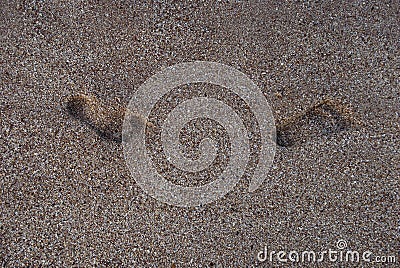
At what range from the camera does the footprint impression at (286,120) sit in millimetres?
2467

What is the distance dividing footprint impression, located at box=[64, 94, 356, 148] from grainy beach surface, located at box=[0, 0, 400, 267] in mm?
12

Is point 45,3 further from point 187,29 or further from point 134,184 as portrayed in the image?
point 134,184

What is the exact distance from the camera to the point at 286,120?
8.23 ft

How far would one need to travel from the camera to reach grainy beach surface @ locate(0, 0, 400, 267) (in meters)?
2.44

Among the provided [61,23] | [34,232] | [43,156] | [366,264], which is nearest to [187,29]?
[61,23]

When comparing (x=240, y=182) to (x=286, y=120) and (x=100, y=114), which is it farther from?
(x=100, y=114)

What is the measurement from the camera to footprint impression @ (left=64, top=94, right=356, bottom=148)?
2.47 m

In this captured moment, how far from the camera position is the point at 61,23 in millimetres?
2541

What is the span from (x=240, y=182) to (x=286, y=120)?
0.45 m

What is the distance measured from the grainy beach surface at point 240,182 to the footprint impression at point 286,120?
12 mm

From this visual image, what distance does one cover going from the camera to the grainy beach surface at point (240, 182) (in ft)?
8.02

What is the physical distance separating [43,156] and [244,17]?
141 cm

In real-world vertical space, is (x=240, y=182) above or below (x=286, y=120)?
below

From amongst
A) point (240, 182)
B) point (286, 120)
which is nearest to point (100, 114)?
point (240, 182)
